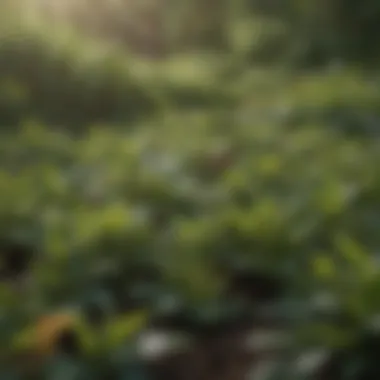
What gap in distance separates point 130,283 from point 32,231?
66 cm

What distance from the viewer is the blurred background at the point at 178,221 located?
244 centimetres

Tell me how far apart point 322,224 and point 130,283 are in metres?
0.78

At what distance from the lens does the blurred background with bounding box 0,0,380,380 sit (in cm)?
244

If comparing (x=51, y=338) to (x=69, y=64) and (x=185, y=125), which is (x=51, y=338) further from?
(x=69, y=64)

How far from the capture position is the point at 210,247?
3137 millimetres

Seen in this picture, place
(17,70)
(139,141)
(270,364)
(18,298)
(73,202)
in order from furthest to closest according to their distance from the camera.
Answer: (17,70)
(139,141)
(73,202)
(18,298)
(270,364)

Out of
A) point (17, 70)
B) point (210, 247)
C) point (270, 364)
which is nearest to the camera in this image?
point (270, 364)

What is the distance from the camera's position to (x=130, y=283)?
293 centimetres

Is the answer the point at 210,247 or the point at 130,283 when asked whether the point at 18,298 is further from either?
the point at 210,247

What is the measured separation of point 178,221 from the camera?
11.6ft

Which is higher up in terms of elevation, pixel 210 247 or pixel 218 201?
pixel 218 201

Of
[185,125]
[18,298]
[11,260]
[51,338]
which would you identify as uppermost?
[185,125]

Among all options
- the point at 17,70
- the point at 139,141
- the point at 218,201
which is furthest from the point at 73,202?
the point at 17,70

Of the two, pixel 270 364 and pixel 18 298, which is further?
pixel 18 298
